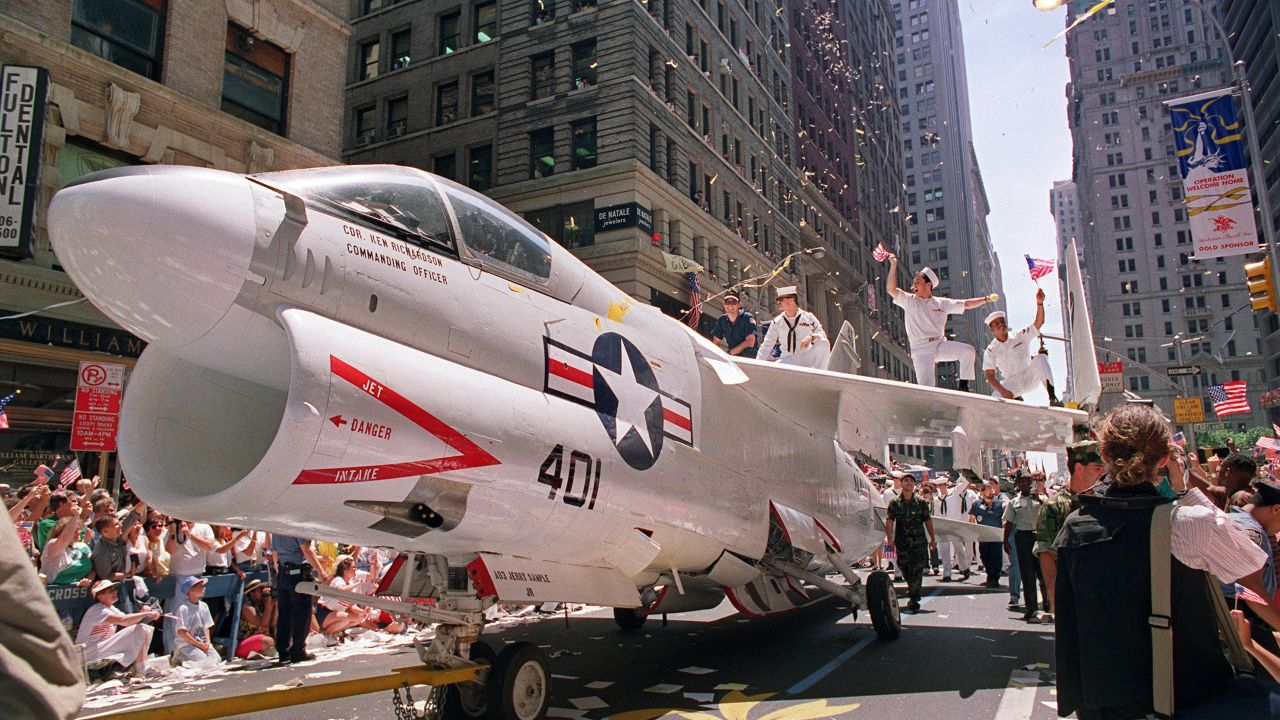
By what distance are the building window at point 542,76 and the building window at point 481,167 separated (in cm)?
330

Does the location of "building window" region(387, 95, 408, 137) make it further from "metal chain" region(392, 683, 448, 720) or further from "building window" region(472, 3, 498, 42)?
"metal chain" region(392, 683, 448, 720)

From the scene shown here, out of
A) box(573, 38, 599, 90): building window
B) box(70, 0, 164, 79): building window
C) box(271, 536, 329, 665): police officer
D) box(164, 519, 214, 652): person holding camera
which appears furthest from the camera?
box(573, 38, 599, 90): building window

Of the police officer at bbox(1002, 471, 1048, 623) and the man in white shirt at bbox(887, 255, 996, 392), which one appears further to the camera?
the police officer at bbox(1002, 471, 1048, 623)

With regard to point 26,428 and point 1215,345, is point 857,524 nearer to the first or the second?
point 26,428

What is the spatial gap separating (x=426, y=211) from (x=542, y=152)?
101 feet

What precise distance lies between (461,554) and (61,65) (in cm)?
1756

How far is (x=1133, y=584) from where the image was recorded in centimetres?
280

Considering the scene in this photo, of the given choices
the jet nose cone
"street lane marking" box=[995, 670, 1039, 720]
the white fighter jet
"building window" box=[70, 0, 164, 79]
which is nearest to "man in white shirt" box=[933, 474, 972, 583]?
"street lane marking" box=[995, 670, 1039, 720]

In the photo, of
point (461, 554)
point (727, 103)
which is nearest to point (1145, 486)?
point (461, 554)

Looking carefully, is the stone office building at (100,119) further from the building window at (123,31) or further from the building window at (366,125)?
the building window at (366,125)

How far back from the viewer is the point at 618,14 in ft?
108

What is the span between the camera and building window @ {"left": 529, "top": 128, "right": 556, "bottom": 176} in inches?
1337

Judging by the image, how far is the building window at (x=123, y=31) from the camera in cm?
1720

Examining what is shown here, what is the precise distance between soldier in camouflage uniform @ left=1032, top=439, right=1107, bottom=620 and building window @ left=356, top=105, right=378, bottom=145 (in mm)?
36381
